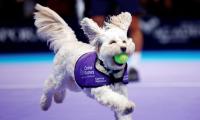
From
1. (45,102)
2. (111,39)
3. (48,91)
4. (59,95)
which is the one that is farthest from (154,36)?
(111,39)

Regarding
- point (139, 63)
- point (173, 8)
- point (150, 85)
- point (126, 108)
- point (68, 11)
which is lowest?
point (139, 63)

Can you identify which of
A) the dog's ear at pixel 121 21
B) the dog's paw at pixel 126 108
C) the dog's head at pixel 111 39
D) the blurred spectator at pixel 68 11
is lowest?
the blurred spectator at pixel 68 11

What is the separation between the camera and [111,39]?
4.14m

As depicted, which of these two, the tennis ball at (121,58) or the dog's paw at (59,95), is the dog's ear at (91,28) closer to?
the tennis ball at (121,58)

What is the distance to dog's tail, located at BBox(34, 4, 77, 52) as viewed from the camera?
5262 mm

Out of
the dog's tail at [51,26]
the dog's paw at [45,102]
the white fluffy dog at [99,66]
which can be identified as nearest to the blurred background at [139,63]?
the dog's paw at [45,102]

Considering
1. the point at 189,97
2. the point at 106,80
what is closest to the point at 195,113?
the point at 189,97

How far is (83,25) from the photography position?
434cm

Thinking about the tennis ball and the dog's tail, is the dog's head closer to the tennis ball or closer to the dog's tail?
the tennis ball

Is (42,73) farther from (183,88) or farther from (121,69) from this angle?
(121,69)

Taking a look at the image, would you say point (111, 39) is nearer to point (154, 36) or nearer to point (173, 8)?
point (154, 36)

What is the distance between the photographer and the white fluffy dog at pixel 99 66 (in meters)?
4.09

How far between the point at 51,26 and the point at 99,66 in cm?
115

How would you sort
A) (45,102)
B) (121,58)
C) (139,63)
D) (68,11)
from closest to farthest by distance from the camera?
(121,58) → (45,102) → (139,63) → (68,11)
